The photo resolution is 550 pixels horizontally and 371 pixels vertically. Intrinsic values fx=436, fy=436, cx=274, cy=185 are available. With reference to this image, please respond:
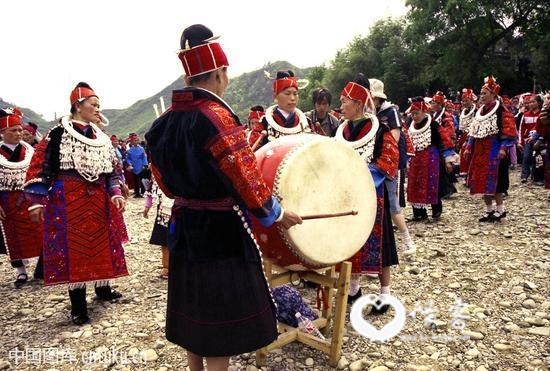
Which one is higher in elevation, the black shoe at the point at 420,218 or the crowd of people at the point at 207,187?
the crowd of people at the point at 207,187

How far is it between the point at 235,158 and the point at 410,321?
2721 mm

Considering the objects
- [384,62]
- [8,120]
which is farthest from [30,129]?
[384,62]

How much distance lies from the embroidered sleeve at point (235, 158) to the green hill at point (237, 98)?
8626 centimetres

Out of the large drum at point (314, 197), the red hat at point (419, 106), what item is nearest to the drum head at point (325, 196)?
the large drum at point (314, 197)

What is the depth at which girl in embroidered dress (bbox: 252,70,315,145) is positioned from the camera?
5508mm

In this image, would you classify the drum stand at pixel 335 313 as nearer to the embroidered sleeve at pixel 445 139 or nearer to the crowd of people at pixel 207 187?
the crowd of people at pixel 207 187

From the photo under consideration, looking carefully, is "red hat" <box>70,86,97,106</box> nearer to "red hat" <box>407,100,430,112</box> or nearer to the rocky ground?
the rocky ground

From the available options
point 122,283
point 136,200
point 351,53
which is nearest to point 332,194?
point 122,283

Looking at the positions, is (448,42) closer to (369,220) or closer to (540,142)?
(540,142)

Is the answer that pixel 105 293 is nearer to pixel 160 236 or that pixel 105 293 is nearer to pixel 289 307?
pixel 160 236

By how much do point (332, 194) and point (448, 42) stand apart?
27444 millimetres

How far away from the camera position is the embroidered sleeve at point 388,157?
3758 millimetres

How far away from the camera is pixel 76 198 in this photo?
13.7ft

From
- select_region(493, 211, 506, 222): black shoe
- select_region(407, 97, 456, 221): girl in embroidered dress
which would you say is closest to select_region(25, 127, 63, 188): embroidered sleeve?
select_region(407, 97, 456, 221): girl in embroidered dress
